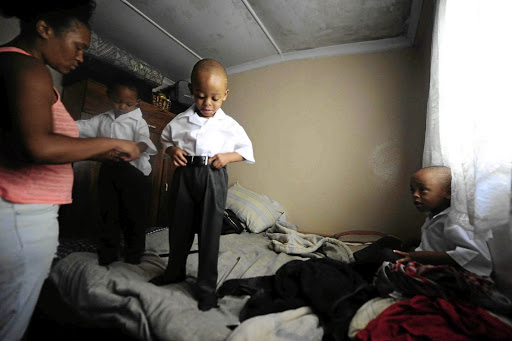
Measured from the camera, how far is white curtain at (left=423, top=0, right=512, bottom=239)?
399 millimetres

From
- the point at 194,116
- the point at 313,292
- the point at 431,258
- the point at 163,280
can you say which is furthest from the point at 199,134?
the point at 431,258

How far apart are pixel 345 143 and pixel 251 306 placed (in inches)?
39.6

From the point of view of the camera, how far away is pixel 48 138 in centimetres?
32

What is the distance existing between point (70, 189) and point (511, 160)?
0.81 m

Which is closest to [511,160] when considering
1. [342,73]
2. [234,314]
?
[234,314]

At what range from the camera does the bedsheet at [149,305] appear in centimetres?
43

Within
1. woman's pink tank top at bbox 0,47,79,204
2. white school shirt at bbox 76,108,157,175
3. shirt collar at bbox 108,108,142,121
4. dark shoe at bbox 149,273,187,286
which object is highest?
shirt collar at bbox 108,108,142,121

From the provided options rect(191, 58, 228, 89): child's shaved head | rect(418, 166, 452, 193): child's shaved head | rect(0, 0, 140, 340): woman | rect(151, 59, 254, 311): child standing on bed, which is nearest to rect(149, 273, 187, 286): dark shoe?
rect(151, 59, 254, 311): child standing on bed

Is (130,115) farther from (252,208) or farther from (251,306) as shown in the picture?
(252,208)

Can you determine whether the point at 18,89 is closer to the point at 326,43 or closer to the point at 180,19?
the point at 180,19

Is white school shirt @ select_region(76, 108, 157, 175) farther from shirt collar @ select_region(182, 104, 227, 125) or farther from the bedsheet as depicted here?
the bedsheet

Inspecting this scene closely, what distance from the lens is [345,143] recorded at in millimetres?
1223

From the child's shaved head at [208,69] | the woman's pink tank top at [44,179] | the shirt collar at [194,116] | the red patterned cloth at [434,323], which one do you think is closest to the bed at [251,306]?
the red patterned cloth at [434,323]

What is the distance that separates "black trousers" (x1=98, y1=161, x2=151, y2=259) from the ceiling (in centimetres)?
32
